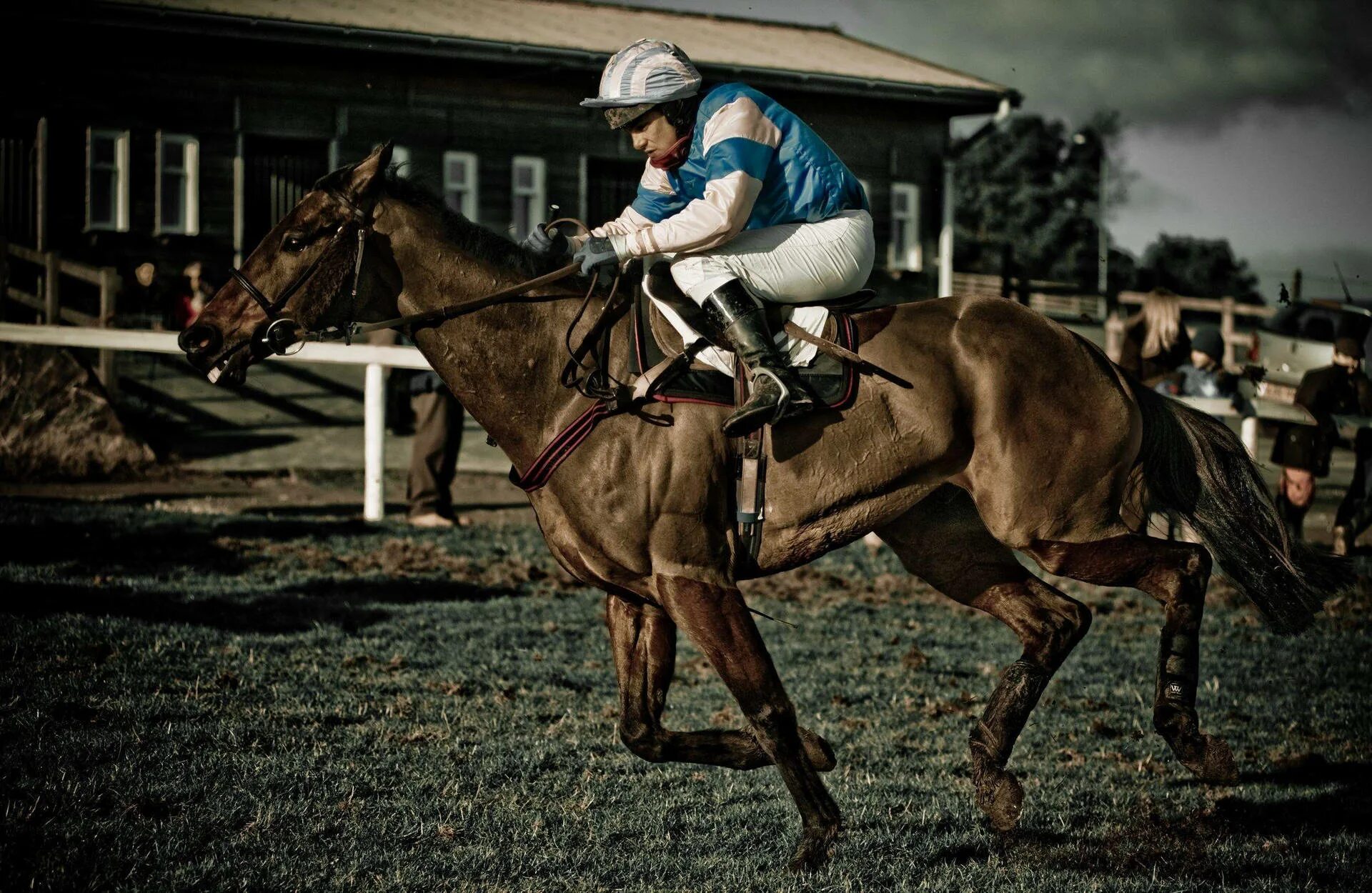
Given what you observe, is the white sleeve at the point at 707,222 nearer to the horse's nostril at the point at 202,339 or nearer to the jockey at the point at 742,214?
the jockey at the point at 742,214

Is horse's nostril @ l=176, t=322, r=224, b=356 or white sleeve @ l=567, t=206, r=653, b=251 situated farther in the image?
white sleeve @ l=567, t=206, r=653, b=251

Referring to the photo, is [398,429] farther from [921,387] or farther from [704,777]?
[921,387]

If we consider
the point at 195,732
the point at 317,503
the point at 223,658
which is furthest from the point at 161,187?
the point at 195,732

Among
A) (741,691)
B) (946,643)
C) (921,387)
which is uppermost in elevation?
(921,387)

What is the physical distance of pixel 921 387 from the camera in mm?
4312

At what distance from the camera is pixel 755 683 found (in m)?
4.03

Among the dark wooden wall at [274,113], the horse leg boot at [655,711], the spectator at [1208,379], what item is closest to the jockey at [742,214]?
the horse leg boot at [655,711]

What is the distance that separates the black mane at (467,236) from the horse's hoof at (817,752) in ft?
6.04

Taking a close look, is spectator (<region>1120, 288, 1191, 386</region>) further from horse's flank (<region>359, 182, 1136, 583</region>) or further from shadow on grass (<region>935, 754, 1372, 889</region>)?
horse's flank (<region>359, 182, 1136, 583</region>)

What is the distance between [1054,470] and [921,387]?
1.80 feet

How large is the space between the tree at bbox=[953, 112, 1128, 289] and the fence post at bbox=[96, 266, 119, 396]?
40500 mm

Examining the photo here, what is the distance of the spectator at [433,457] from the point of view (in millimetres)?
10750

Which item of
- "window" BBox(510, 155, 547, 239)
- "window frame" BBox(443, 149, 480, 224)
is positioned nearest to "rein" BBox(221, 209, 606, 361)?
"window frame" BBox(443, 149, 480, 224)

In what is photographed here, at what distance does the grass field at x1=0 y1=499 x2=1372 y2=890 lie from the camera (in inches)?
160
